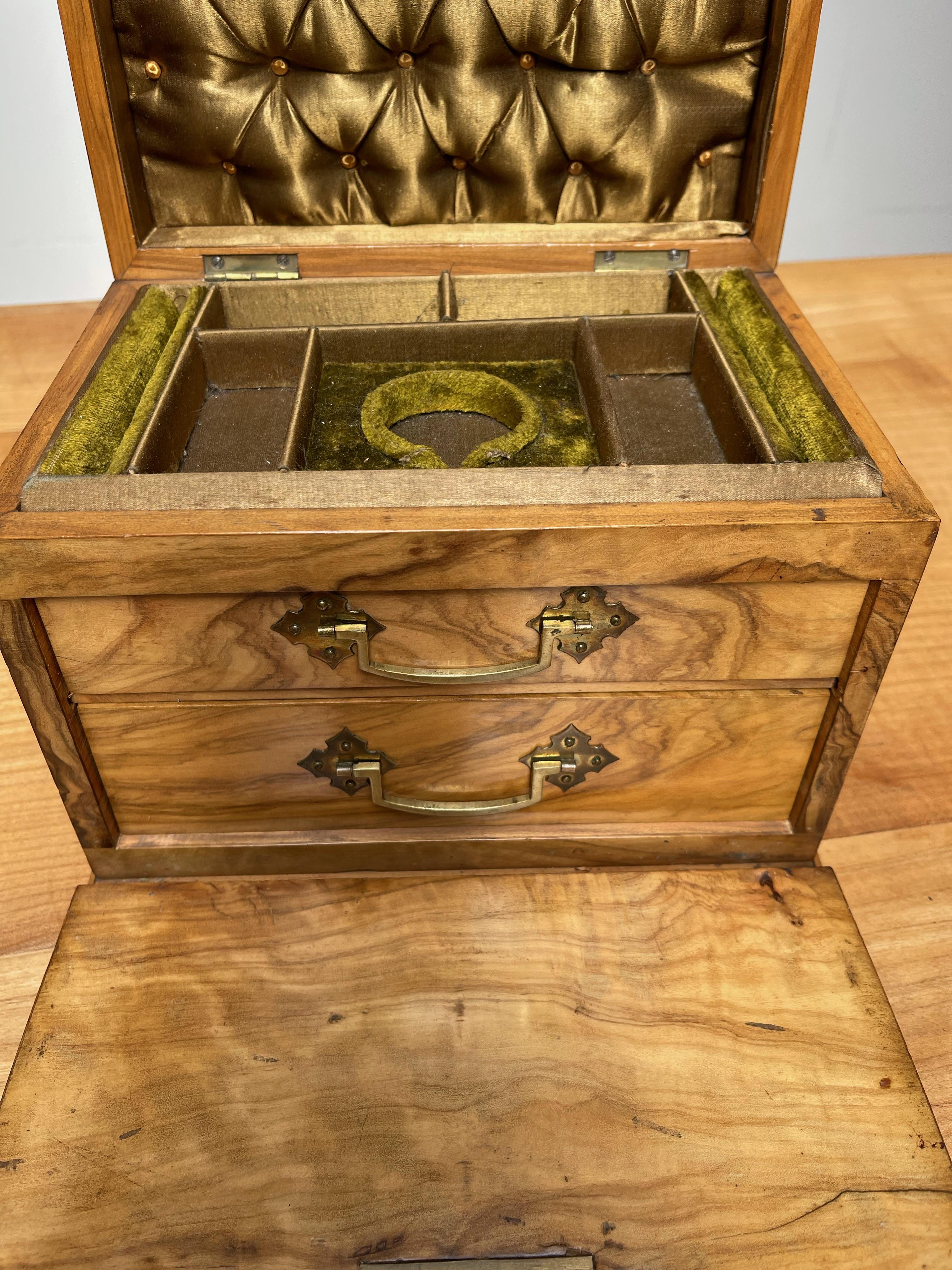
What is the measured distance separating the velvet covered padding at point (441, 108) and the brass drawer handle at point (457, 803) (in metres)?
0.70

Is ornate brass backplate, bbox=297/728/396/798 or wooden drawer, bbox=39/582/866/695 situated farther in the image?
ornate brass backplate, bbox=297/728/396/798

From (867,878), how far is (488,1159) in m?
0.55

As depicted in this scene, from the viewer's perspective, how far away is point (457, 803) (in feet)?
3.53

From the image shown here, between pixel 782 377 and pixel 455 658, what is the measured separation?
0.47 metres

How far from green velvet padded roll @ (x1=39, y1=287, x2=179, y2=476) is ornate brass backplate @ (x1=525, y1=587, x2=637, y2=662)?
0.45m

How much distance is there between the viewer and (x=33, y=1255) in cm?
81

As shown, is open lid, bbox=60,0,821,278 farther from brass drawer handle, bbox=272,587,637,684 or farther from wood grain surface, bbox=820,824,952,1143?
wood grain surface, bbox=820,824,952,1143

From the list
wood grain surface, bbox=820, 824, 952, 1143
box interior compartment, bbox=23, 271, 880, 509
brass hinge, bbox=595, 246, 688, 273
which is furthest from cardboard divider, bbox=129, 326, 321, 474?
wood grain surface, bbox=820, 824, 952, 1143

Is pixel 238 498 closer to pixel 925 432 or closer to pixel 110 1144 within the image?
pixel 110 1144

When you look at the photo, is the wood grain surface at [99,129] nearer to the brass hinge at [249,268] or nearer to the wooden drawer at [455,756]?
the brass hinge at [249,268]

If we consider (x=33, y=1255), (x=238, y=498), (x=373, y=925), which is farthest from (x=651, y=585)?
(x=33, y=1255)

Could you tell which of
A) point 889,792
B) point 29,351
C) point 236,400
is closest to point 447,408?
point 236,400

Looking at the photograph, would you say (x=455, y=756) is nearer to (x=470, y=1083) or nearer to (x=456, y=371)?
(x=470, y=1083)

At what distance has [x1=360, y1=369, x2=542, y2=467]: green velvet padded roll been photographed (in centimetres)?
107
